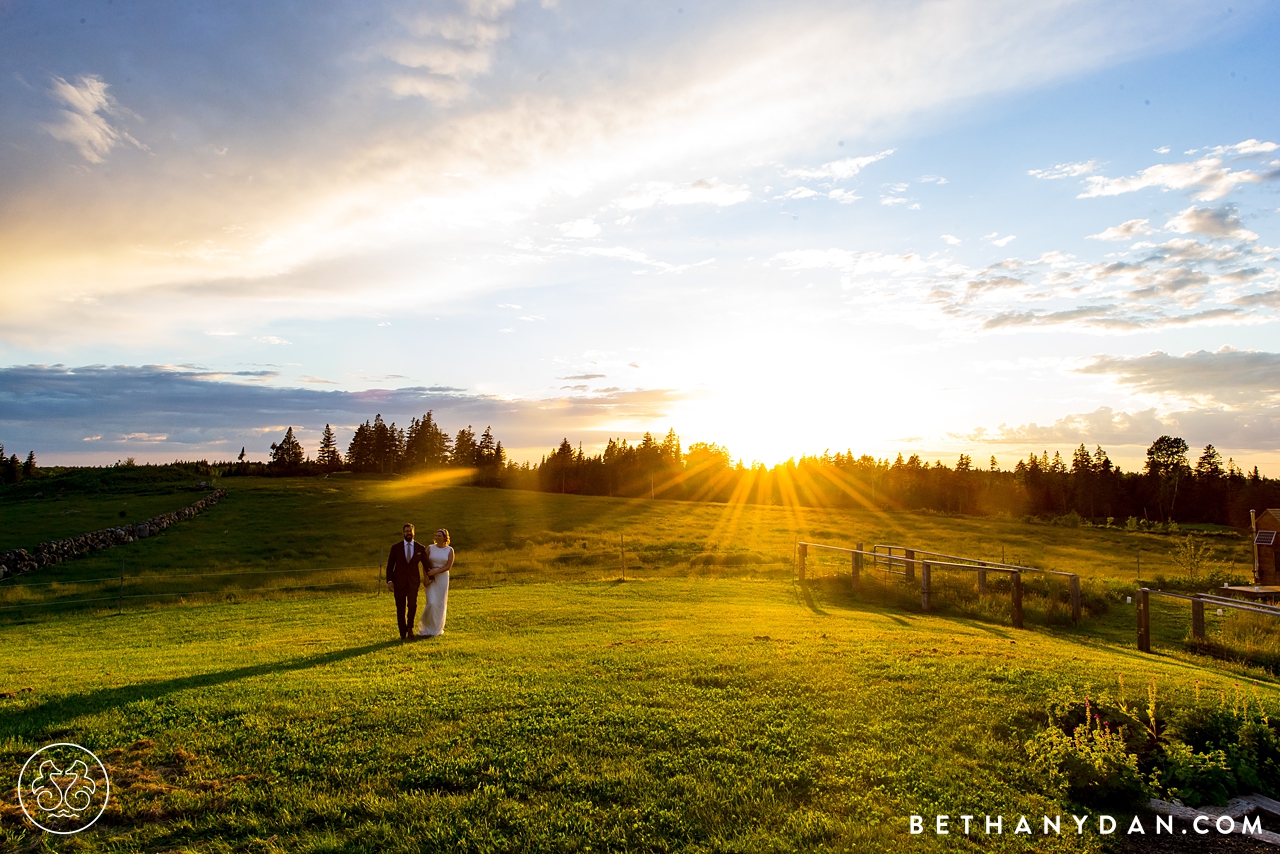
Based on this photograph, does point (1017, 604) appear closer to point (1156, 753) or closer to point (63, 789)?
point (1156, 753)

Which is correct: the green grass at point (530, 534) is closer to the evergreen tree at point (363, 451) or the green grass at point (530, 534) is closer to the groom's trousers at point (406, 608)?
the groom's trousers at point (406, 608)

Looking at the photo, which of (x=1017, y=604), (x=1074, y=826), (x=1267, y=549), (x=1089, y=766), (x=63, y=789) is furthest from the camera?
(x=1267, y=549)

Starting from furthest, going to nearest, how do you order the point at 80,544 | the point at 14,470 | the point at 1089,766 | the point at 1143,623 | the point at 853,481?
the point at 853,481
the point at 14,470
the point at 80,544
the point at 1143,623
the point at 1089,766

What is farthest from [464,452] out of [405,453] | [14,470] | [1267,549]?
[1267,549]

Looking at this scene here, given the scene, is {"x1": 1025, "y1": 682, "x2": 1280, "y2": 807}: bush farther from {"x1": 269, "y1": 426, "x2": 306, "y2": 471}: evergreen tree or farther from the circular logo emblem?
{"x1": 269, "y1": 426, "x2": 306, "y2": 471}: evergreen tree

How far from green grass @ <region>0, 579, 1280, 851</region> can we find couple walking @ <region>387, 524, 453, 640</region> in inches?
33.2

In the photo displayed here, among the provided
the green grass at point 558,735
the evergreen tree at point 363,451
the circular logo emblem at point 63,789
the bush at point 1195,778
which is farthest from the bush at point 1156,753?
the evergreen tree at point 363,451

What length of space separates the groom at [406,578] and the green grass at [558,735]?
0.73 metres

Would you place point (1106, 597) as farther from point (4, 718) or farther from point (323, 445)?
point (323, 445)

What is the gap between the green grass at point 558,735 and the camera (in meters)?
5.60

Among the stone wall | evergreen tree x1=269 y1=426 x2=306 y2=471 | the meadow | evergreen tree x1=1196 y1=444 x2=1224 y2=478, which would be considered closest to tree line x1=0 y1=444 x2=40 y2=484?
evergreen tree x1=269 y1=426 x2=306 y2=471

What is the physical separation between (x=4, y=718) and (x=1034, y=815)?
469 inches

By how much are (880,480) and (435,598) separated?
143021 millimetres

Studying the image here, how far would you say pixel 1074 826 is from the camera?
585 cm
